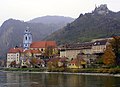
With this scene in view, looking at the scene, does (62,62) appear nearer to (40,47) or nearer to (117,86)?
(40,47)

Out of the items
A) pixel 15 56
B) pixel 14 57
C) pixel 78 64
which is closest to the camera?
pixel 78 64

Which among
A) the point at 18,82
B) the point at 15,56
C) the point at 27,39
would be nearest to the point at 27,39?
the point at 27,39

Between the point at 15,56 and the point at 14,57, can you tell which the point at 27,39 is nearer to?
the point at 15,56

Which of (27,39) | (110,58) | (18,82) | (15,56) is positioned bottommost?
(18,82)

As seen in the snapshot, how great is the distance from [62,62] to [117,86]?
75.4m

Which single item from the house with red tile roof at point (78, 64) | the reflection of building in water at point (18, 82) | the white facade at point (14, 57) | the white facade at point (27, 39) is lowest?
the reflection of building in water at point (18, 82)

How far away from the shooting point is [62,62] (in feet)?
412

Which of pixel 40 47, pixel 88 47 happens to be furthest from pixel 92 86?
pixel 40 47

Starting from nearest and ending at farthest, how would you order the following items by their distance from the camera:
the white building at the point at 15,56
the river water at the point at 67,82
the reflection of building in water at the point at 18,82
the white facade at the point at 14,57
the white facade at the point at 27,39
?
the river water at the point at 67,82, the reflection of building in water at the point at 18,82, the white facade at the point at 14,57, the white building at the point at 15,56, the white facade at the point at 27,39

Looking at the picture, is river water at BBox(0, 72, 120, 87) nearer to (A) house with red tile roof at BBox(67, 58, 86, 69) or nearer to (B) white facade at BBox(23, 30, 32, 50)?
(A) house with red tile roof at BBox(67, 58, 86, 69)

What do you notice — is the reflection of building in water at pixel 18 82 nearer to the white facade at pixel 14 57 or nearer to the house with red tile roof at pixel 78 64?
the house with red tile roof at pixel 78 64

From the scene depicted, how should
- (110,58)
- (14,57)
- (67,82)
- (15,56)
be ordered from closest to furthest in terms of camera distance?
(67,82), (110,58), (15,56), (14,57)

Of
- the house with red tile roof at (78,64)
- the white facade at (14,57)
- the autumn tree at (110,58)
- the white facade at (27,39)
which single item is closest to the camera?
the autumn tree at (110,58)

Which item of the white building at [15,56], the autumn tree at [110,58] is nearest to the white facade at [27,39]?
the white building at [15,56]
